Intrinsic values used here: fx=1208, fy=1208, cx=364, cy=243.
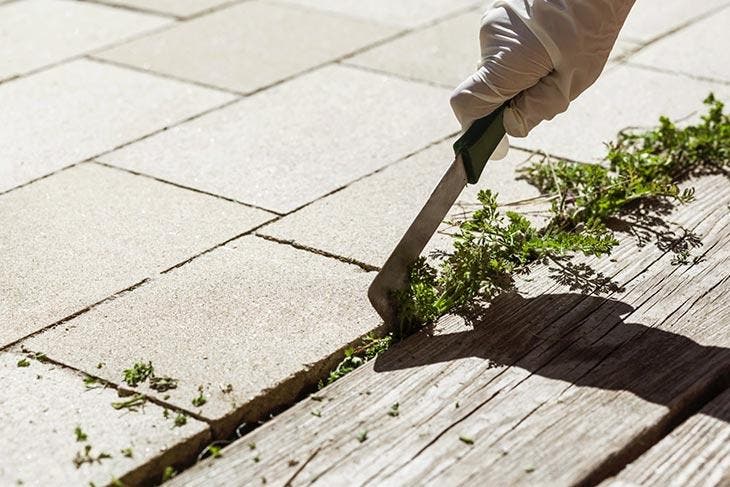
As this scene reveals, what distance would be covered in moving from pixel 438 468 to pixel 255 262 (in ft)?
3.97

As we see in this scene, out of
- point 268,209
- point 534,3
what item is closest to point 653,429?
point 534,3

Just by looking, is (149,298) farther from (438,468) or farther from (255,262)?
(438,468)

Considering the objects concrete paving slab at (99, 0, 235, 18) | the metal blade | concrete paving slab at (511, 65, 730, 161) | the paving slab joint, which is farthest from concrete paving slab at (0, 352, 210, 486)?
concrete paving slab at (99, 0, 235, 18)

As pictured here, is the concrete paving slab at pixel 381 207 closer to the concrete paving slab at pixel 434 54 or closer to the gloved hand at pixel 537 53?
the gloved hand at pixel 537 53

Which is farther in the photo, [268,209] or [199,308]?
[268,209]

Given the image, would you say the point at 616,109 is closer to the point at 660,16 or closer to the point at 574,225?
the point at 574,225

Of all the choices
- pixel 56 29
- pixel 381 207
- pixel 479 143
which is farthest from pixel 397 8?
pixel 479 143

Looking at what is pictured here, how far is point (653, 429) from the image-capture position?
112 inches

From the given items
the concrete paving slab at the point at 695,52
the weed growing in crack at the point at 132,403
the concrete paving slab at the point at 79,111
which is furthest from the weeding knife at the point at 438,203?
the concrete paving slab at the point at 695,52

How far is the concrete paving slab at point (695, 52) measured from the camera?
17.9 feet

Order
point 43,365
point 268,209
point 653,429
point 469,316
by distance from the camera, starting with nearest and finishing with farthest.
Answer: point 653,429, point 43,365, point 469,316, point 268,209

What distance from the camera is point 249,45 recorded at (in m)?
5.84

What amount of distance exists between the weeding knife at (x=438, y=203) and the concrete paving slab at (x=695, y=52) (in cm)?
237

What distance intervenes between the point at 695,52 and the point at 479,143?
2.77 metres
